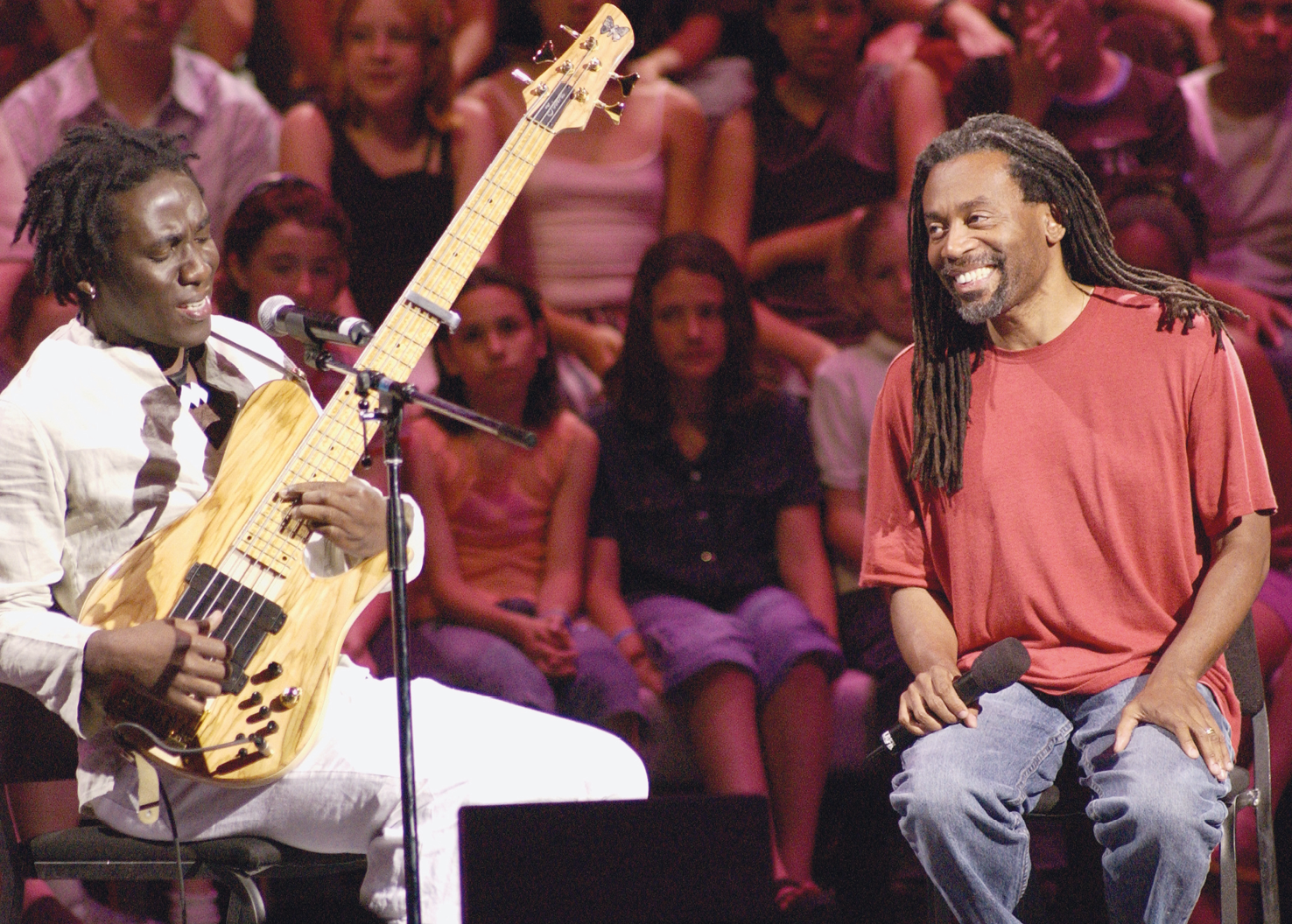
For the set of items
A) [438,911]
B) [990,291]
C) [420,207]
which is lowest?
[438,911]

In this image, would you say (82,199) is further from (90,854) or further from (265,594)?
(90,854)

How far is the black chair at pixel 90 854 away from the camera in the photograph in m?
2.31

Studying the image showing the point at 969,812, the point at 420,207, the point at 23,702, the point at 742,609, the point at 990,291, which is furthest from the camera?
the point at 420,207

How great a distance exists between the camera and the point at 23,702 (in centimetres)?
247

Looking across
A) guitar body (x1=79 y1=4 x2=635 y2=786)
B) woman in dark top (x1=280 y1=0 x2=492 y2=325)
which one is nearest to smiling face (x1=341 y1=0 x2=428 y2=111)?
woman in dark top (x1=280 y1=0 x2=492 y2=325)

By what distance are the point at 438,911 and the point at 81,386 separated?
117 cm

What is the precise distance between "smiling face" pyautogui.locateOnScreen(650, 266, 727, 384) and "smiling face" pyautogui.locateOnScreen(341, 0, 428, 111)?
1.22 meters

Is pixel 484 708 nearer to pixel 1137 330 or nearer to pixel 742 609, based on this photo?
pixel 1137 330

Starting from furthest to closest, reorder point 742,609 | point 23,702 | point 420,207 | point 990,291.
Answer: point 420,207
point 742,609
point 990,291
point 23,702

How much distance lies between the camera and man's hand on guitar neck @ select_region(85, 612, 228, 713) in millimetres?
2221

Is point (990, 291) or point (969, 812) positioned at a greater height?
→ point (990, 291)

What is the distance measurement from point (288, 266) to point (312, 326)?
2.48 metres

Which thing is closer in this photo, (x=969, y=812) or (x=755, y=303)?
(x=969, y=812)

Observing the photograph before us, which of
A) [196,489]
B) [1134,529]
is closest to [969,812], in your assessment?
[1134,529]
